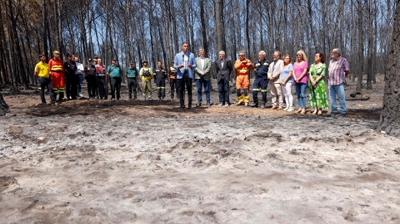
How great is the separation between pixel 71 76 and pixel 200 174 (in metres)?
9.04

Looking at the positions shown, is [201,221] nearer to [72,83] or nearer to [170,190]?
[170,190]

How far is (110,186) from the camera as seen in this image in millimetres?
2898

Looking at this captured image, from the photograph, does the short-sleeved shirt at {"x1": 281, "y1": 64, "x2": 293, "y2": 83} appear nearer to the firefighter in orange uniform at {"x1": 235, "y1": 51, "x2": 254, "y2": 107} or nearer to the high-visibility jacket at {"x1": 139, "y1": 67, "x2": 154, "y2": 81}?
the firefighter in orange uniform at {"x1": 235, "y1": 51, "x2": 254, "y2": 107}

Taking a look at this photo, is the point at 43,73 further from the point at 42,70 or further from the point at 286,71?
the point at 286,71

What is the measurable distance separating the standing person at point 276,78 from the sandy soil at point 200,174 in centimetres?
305

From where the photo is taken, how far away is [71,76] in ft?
35.0

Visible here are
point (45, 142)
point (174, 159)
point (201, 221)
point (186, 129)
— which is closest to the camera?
point (201, 221)

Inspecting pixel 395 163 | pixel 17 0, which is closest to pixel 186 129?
pixel 395 163

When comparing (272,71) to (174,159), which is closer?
(174,159)

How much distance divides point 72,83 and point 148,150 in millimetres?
8013

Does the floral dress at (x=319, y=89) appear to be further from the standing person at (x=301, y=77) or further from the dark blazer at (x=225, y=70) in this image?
the dark blazer at (x=225, y=70)

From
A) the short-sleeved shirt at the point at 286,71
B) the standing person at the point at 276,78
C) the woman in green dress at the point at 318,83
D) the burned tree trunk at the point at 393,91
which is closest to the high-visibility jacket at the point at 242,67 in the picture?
the standing person at the point at 276,78

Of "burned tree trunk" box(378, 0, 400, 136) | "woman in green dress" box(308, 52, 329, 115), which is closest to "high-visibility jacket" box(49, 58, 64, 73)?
"woman in green dress" box(308, 52, 329, 115)

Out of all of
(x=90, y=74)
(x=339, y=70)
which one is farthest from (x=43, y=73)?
(x=339, y=70)
